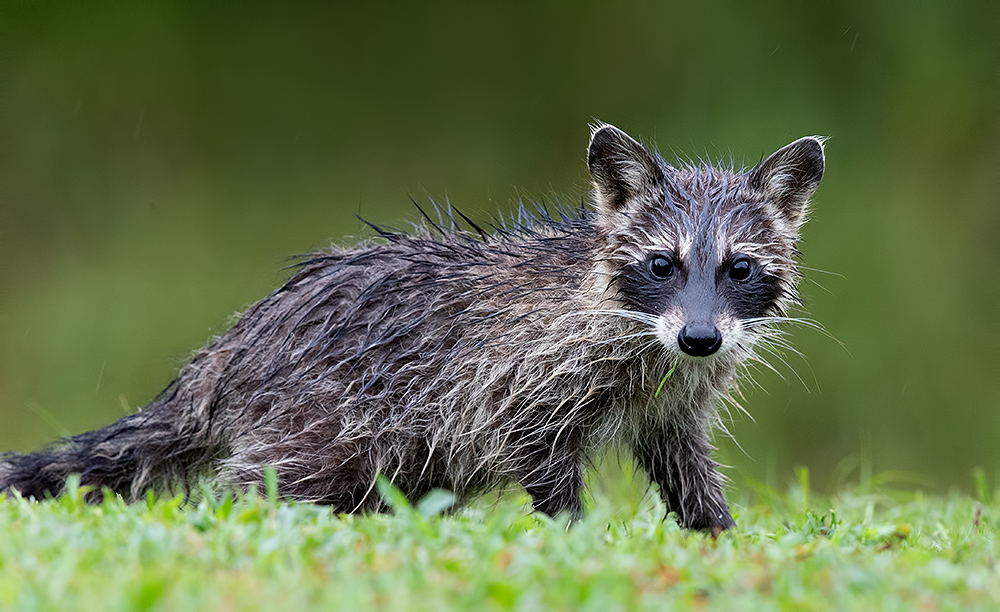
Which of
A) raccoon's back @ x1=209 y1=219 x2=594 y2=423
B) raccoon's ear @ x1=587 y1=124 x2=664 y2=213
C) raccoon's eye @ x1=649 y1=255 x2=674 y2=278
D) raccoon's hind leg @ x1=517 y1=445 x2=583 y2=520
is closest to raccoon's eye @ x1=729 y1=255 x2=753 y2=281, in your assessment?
raccoon's eye @ x1=649 y1=255 x2=674 y2=278

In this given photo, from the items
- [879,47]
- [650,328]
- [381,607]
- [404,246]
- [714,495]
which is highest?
[879,47]

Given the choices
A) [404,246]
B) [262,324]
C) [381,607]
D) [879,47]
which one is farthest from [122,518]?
[879,47]

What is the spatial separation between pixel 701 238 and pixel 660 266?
24cm

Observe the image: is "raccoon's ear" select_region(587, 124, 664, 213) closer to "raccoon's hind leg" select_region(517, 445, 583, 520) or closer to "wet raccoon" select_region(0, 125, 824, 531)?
"wet raccoon" select_region(0, 125, 824, 531)

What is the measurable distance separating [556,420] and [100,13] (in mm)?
7484

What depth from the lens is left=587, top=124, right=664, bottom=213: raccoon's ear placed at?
224 inches

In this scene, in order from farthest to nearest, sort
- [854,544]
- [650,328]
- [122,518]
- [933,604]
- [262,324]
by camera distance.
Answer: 1. [262,324]
2. [650,328]
3. [854,544]
4. [122,518]
5. [933,604]

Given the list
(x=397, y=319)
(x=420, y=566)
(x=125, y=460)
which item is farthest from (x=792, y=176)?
→ (x=125, y=460)

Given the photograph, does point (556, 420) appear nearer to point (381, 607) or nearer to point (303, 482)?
point (303, 482)

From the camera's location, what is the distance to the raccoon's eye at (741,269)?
5.41 metres

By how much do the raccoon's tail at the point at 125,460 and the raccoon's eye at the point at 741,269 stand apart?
10.0 feet

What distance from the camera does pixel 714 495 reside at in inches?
231

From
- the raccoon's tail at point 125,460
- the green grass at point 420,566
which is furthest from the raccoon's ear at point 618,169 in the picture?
the raccoon's tail at point 125,460

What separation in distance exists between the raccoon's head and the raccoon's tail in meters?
2.65
